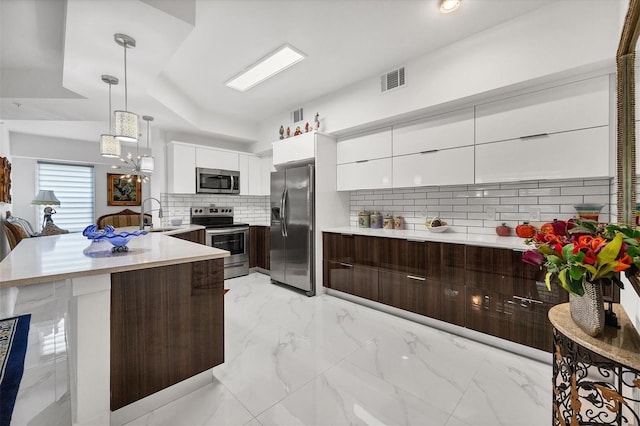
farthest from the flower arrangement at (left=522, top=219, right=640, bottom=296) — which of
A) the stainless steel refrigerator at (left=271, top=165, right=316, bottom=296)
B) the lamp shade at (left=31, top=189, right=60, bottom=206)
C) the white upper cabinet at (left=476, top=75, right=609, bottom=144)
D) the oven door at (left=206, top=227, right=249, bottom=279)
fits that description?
the lamp shade at (left=31, top=189, right=60, bottom=206)

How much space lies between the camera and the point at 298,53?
2752mm

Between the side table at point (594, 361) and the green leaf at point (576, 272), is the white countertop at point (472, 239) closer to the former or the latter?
the side table at point (594, 361)

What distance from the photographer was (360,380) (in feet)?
6.14

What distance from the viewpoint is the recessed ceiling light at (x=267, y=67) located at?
2777 millimetres

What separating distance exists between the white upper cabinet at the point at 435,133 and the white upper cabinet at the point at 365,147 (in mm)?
120

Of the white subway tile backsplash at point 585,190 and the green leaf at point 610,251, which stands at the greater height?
the white subway tile backsplash at point 585,190

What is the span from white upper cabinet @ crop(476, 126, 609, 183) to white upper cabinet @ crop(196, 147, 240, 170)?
3.86 meters

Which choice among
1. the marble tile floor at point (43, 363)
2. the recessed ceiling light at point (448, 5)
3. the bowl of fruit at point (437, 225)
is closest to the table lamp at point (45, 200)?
the marble tile floor at point (43, 363)

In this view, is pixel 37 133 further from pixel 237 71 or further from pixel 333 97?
pixel 333 97

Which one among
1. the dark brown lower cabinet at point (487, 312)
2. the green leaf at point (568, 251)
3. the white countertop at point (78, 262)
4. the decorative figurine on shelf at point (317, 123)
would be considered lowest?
the dark brown lower cabinet at point (487, 312)

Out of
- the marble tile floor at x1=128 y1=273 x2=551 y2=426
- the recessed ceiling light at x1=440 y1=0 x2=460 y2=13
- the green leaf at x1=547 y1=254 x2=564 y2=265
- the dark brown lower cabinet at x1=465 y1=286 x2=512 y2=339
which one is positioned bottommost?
the marble tile floor at x1=128 y1=273 x2=551 y2=426

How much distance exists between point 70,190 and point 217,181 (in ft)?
14.5

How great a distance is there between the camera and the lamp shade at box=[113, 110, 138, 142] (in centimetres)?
221

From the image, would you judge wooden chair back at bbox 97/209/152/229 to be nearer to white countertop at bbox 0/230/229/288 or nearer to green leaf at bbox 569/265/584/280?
white countertop at bbox 0/230/229/288
